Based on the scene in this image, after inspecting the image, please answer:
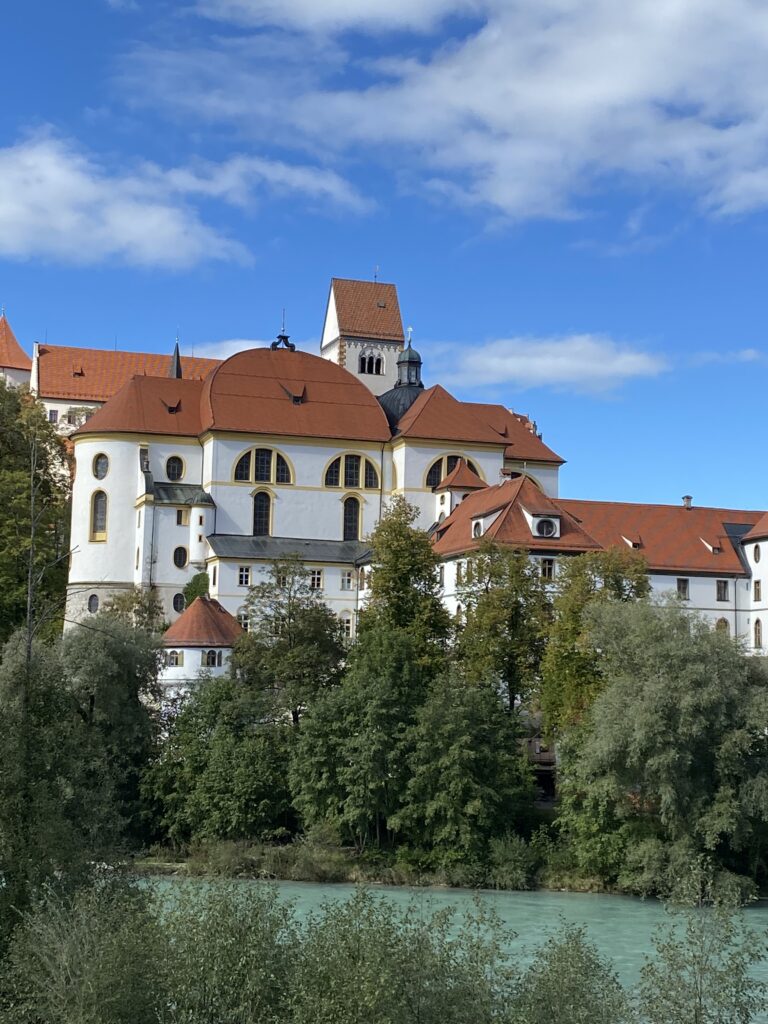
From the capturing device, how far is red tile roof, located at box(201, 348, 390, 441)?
227ft

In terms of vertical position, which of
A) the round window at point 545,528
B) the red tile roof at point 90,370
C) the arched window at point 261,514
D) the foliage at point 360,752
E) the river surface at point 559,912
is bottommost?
the river surface at point 559,912

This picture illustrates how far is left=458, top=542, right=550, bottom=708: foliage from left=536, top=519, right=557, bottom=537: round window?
324 inches

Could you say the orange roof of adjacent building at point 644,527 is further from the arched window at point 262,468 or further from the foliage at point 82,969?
the foliage at point 82,969

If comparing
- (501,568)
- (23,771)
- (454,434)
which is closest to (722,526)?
(454,434)

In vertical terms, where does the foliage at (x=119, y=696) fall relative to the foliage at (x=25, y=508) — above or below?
below

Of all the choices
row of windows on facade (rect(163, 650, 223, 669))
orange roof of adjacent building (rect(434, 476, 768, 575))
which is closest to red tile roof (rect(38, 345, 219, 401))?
orange roof of adjacent building (rect(434, 476, 768, 575))

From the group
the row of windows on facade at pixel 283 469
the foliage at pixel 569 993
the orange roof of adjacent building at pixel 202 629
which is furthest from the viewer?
the row of windows on facade at pixel 283 469

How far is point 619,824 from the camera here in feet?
134

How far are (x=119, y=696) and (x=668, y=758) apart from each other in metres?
17.9

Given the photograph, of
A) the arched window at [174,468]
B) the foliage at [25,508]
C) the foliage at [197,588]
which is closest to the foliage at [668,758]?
the foliage at [25,508]

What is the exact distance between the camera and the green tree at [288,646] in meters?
49.2

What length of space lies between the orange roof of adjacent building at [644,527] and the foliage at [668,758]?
1915 cm

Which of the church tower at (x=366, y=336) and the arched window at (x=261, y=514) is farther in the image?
the church tower at (x=366, y=336)

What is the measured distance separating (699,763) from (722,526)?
32462 mm
